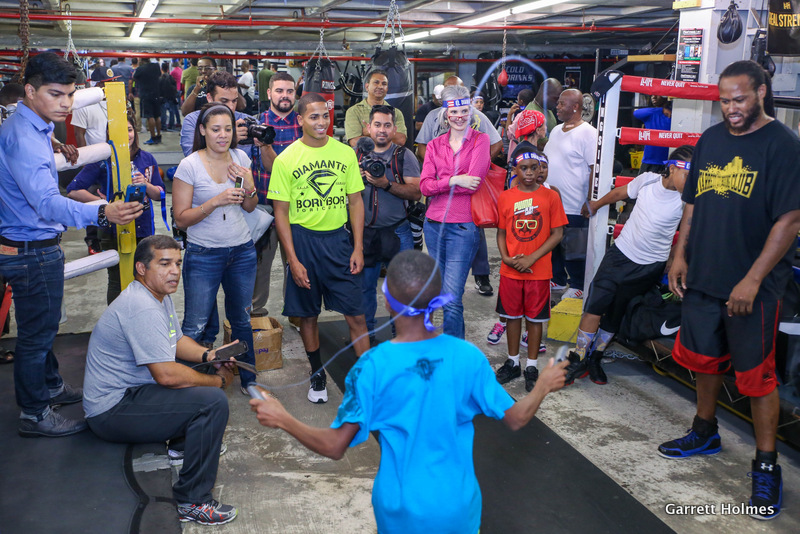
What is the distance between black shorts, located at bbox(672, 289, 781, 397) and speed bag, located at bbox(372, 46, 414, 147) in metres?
3.52

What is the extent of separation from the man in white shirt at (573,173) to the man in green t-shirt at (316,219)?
74.0 inches

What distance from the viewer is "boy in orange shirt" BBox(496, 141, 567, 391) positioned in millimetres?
4043

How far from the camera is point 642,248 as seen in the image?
3965 millimetres

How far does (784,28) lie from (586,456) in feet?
9.86

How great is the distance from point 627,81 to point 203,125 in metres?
2.52

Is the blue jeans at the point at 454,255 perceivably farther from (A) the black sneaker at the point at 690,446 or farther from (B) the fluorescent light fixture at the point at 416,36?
(B) the fluorescent light fixture at the point at 416,36

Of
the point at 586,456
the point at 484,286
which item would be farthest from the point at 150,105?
the point at 586,456

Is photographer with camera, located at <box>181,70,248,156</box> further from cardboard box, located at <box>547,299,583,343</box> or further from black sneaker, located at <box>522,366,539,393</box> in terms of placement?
cardboard box, located at <box>547,299,583,343</box>

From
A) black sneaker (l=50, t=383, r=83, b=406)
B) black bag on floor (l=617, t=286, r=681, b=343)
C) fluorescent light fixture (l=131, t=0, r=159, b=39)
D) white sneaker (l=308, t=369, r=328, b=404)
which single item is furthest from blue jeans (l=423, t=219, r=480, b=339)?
fluorescent light fixture (l=131, t=0, r=159, b=39)

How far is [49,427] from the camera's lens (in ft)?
10.3

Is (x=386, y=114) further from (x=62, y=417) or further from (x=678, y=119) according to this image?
(x=62, y=417)

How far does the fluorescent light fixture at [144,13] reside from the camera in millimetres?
7676

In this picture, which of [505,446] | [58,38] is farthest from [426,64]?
[505,446]

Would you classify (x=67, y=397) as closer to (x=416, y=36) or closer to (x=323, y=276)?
(x=323, y=276)
